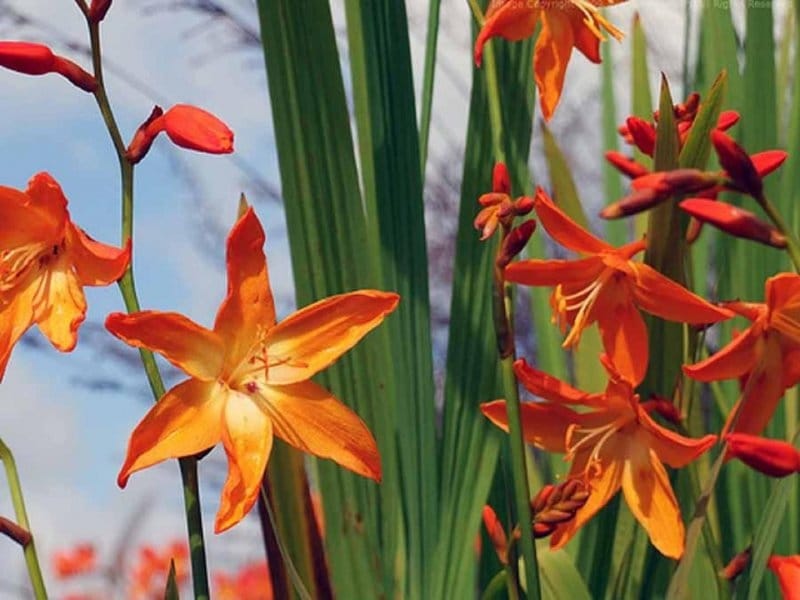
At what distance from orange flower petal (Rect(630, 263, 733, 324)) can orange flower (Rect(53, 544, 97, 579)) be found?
157cm

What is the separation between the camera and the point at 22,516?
65cm

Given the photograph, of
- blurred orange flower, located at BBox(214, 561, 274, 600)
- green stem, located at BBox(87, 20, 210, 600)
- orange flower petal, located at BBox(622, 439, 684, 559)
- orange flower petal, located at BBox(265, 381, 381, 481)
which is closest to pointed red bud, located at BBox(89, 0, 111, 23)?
green stem, located at BBox(87, 20, 210, 600)

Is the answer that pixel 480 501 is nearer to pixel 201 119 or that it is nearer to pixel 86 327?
pixel 201 119

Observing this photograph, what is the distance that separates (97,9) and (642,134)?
14.5 inches

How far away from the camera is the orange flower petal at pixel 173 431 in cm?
62

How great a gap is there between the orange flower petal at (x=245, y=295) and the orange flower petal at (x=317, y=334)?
0.01 meters

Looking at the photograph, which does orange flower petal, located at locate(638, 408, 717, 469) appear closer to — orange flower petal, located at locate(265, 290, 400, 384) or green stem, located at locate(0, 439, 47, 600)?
orange flower petal, located at locate(265, 290, 400, 384)

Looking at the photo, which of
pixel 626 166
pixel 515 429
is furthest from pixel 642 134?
pixel 515 429

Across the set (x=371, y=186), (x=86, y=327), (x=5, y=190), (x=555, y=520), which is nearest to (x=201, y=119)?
(x=5, y=190)

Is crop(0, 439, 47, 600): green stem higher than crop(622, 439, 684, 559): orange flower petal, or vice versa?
crop(0, 439, 47, 600): green stem

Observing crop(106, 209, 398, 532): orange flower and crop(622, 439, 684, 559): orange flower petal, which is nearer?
crop(106, 209, 398, 532): orange flower

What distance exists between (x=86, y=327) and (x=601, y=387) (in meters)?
0.89

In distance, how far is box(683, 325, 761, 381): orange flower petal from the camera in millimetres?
759

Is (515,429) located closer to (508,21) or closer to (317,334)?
(317,334)
